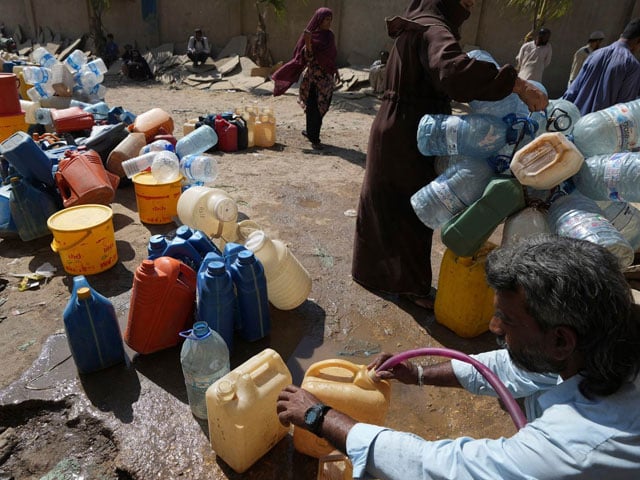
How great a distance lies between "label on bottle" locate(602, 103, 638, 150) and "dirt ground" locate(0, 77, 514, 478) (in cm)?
139

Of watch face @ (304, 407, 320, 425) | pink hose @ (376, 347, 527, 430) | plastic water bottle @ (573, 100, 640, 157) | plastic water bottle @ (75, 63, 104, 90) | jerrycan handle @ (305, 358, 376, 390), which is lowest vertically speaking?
jerrycan handle @ (305, 358, 376, 390)

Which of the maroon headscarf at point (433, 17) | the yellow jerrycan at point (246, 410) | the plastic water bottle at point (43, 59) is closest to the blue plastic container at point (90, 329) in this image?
the yellow jerrycan at point (246, 410)

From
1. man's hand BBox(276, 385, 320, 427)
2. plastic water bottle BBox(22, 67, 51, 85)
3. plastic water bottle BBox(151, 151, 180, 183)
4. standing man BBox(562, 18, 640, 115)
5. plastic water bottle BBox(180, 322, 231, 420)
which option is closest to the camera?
man's hand BBox(276, 385, 320, 427)

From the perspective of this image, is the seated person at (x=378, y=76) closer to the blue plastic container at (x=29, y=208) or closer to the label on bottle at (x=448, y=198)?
the blue plastic container at (x=29, y=208)

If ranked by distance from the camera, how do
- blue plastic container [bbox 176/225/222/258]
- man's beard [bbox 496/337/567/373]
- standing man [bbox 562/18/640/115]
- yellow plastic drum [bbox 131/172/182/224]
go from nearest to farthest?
man's beard [bbox 496/337/567/373] < blue plastic container [bbox 176/225/222/258] < yellow plastic drum [bbox 131/172/182/224] < standing man [bbox 562/18/640/115]

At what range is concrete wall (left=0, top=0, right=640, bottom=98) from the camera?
11.5 metres

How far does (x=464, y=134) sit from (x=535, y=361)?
1.46 meters

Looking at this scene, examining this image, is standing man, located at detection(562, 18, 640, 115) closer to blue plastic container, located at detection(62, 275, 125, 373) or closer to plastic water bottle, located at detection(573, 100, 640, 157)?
plastic water bottle, located at detection(573, 100, 640, 157)

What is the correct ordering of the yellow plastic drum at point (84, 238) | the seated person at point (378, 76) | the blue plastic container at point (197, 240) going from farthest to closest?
the seated person at point (378, 76), the yellow plastic drum at point (84, 238), the blue plastic container at point (197, 240)

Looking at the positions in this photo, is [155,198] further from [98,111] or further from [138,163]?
[98,111]

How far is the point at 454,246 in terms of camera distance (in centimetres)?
251

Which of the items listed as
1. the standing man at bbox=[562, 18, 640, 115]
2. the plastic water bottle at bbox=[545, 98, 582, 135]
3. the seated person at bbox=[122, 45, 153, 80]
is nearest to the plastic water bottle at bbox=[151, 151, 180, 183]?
the plastic water bottle at bbox=[545, 98, 582, 135]

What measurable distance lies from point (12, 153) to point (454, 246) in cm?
352

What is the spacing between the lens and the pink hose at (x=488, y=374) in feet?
4.66
